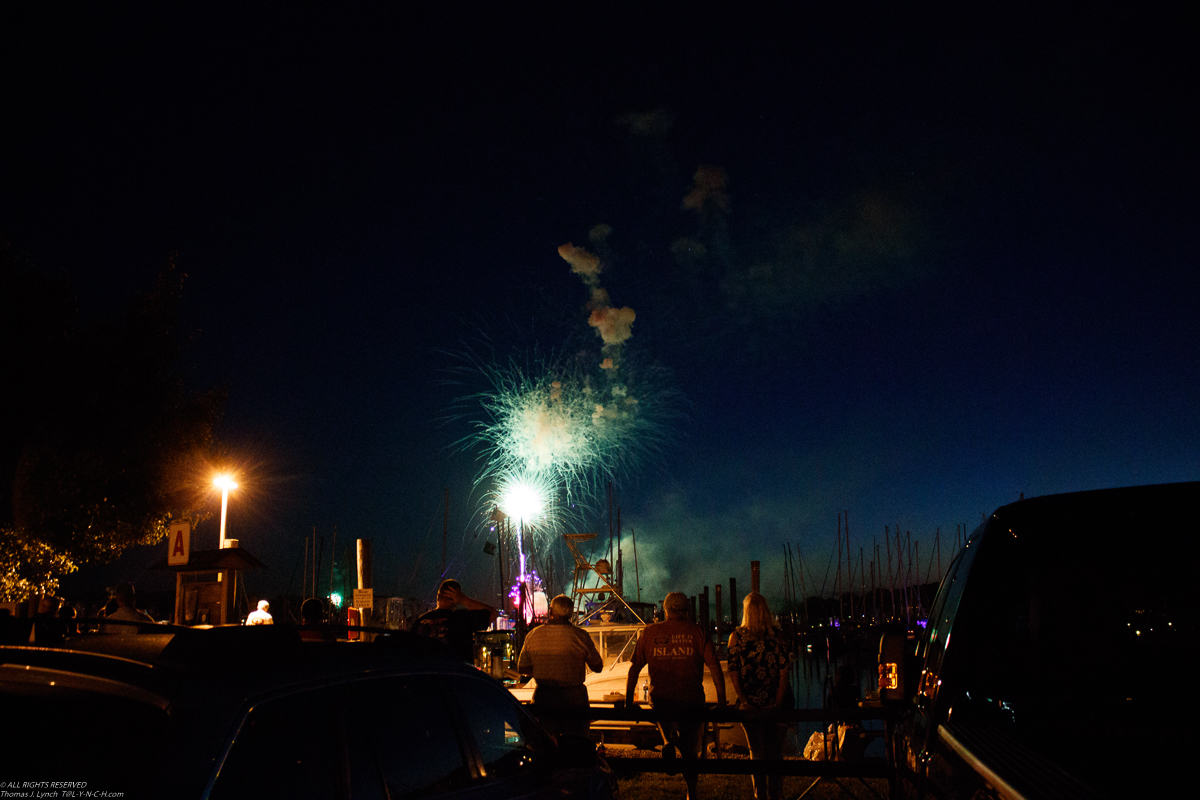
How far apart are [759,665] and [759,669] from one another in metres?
0.04

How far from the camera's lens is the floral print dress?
765cm

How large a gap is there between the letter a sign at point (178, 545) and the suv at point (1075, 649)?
11608 mm

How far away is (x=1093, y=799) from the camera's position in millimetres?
1914

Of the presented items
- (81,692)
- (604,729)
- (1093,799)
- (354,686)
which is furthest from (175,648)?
(604,729)

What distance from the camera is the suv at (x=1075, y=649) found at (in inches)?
108

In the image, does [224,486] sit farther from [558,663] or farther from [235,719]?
[235,719]

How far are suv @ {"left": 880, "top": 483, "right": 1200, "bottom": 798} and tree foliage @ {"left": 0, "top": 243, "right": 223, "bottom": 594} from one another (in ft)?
43.8

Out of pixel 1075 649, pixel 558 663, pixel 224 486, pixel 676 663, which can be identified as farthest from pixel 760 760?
pixel 224 486

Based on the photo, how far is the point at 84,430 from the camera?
42.7 feet

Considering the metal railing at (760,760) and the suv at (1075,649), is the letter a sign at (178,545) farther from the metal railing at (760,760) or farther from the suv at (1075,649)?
the suv at (1075,649)

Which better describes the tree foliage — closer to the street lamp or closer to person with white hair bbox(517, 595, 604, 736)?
the street lamp

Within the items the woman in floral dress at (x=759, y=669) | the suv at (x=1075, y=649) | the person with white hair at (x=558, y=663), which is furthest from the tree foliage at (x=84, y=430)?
the suv at (x=1075, y=649)

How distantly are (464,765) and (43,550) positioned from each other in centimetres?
1279

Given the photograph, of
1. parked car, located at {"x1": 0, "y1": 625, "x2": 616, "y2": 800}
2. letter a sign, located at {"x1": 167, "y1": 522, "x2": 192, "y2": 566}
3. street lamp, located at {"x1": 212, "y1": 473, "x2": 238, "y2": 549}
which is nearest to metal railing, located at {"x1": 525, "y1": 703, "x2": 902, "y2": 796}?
parked car, located at {"x1": 0, "y1": 625, "x2": 616, "y2": 800}
